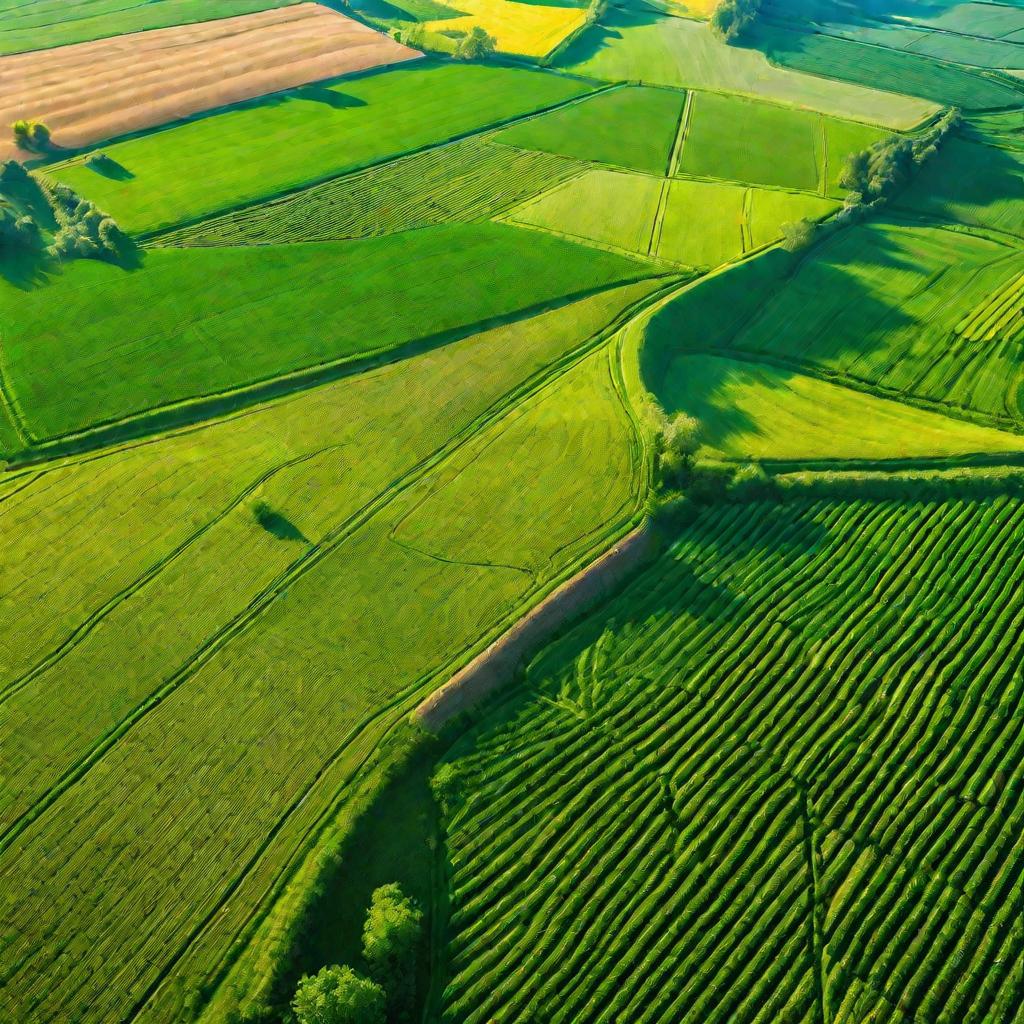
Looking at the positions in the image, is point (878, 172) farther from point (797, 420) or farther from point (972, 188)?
point (797, 420)

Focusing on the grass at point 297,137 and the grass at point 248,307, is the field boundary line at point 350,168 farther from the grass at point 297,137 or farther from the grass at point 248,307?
the grass at point 248,307

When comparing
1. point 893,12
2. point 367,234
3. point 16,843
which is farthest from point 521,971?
point 893,12

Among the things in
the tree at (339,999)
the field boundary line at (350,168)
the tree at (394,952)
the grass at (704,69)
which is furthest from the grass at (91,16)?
the tree at (339,999)

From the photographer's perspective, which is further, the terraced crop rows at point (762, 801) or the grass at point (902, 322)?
the grass at point (902, 322)

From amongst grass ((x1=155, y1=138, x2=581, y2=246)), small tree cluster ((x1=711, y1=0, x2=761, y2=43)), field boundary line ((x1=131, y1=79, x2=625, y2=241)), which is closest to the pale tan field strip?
field boundary line ((x1=131, y1=79, x2=625, y2=241))

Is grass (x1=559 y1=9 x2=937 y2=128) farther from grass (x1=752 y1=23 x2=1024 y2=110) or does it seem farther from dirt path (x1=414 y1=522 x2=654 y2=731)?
dirt path (x1=414 y1=522 x2=654 y2=731)

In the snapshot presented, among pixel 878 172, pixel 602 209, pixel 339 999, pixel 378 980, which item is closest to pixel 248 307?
pixel 602 209
